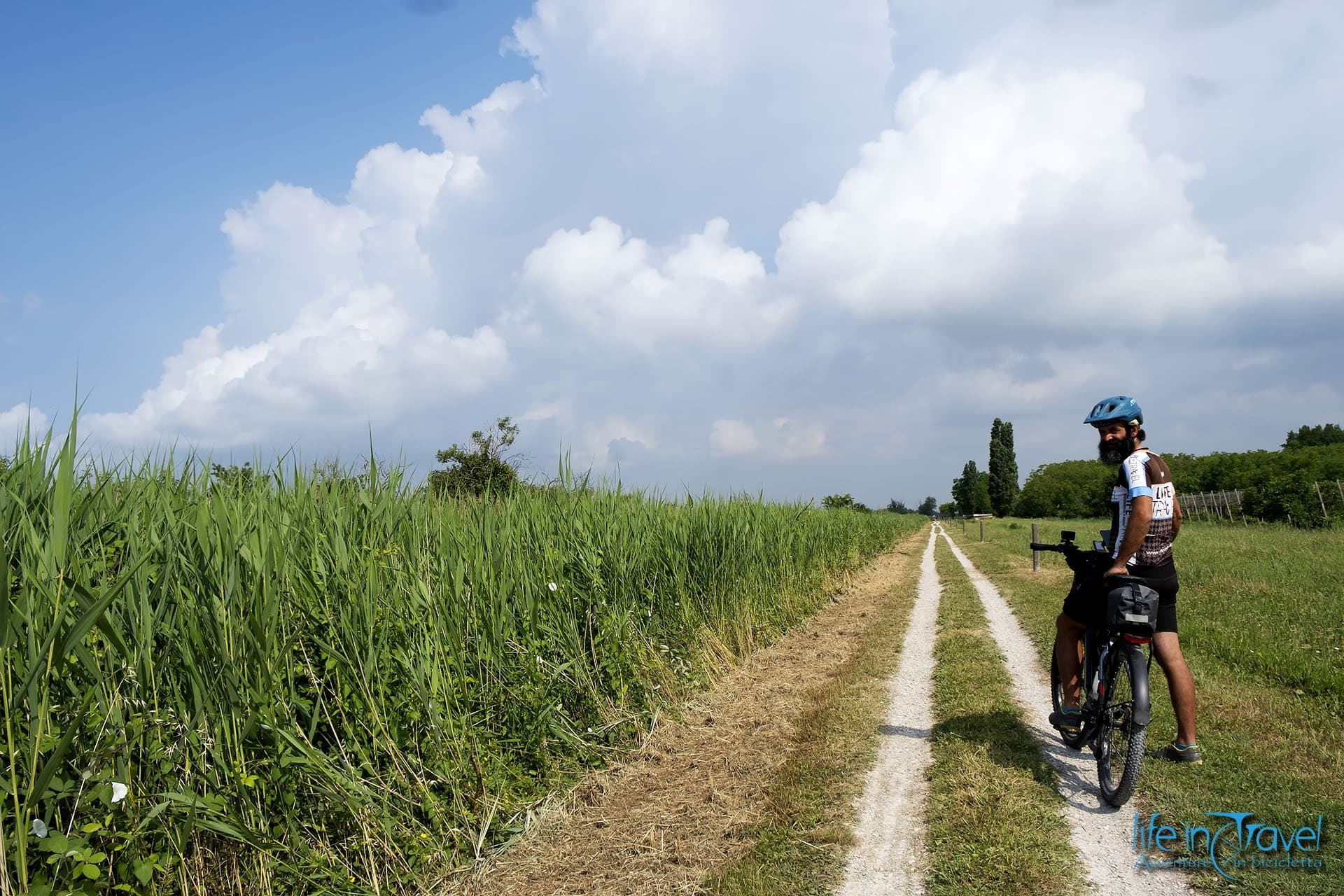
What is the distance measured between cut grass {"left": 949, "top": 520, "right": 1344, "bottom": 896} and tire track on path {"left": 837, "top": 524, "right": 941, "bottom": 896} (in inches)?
52.5

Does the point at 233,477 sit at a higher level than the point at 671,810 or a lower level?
higher

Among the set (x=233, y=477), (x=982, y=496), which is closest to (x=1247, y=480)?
(x=233, y=477)

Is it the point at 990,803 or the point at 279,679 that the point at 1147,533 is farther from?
the point at 279,679

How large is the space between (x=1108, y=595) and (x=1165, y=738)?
1.92 metres

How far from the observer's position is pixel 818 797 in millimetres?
4516

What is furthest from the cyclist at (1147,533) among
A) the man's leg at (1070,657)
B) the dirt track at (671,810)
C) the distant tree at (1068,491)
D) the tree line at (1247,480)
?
the distant tree at (1068,491)

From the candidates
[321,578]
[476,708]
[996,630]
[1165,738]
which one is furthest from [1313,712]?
[321,578]

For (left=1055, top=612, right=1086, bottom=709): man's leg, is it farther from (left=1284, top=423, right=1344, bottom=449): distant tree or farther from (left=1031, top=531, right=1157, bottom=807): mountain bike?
(left=1284, top=423, right=1344, bottom=449): distant tree

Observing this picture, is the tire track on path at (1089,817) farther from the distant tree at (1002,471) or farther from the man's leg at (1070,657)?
the distant tree at (1002,471)

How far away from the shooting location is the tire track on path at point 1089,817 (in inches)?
133

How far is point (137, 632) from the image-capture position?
8.84ft

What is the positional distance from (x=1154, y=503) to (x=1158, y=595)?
0.61 meters

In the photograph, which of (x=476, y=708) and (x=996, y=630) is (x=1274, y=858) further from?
(x=996, y=630)

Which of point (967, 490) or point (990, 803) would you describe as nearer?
point (990, 803)
